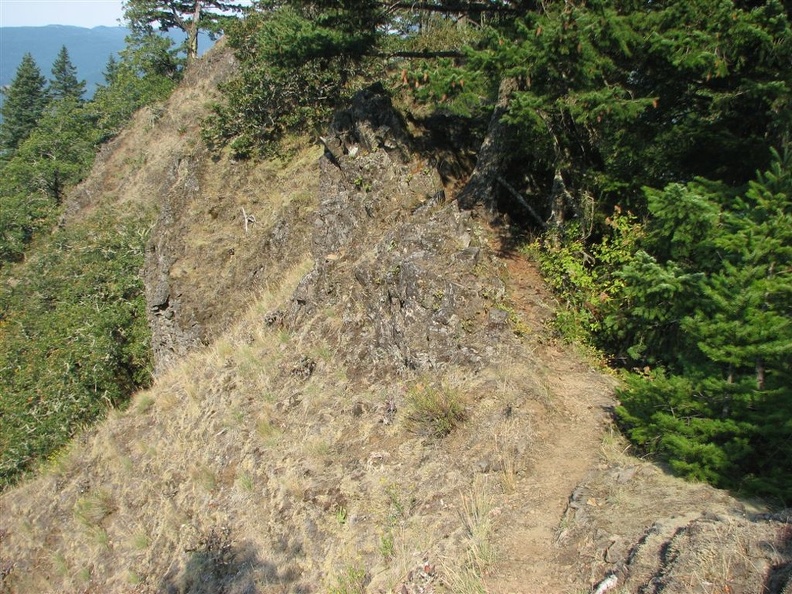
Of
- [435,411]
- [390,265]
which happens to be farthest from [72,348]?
[435,411]

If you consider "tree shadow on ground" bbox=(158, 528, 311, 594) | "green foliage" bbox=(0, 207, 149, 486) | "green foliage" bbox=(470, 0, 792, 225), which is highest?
"green foliage" bbox=(470, 0, 792, 225)

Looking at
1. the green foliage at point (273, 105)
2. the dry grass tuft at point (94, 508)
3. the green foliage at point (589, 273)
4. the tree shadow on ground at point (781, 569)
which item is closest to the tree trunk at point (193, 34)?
the green foliage at point (273, 105)

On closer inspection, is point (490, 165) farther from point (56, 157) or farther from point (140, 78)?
point (56, 157)

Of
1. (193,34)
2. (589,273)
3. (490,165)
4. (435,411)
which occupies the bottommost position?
(435,411)

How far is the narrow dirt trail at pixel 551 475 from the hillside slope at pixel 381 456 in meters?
0.02

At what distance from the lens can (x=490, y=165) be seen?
11.1 meters

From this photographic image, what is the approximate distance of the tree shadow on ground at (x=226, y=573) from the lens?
21.6 feet

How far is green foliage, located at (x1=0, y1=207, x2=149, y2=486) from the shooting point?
1628cm

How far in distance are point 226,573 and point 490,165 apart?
828 cm

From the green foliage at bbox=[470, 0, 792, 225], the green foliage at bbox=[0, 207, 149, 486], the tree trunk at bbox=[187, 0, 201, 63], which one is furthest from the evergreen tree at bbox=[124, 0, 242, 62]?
the green foliage at bbox=[470, 0, 792, 225]

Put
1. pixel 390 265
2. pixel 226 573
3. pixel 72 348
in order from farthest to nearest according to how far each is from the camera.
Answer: pixel 72 348
pixel 390 265
pixel 226 573

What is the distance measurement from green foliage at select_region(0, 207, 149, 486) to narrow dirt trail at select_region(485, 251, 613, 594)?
13.5 meters

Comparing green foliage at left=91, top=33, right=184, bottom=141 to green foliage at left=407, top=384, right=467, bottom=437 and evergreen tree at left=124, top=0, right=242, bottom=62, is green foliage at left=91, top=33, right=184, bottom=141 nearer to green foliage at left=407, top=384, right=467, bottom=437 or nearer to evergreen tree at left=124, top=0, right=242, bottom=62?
evergreen tree at left=124, top=0, right=242, bottom=62

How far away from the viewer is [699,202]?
21.2ft
